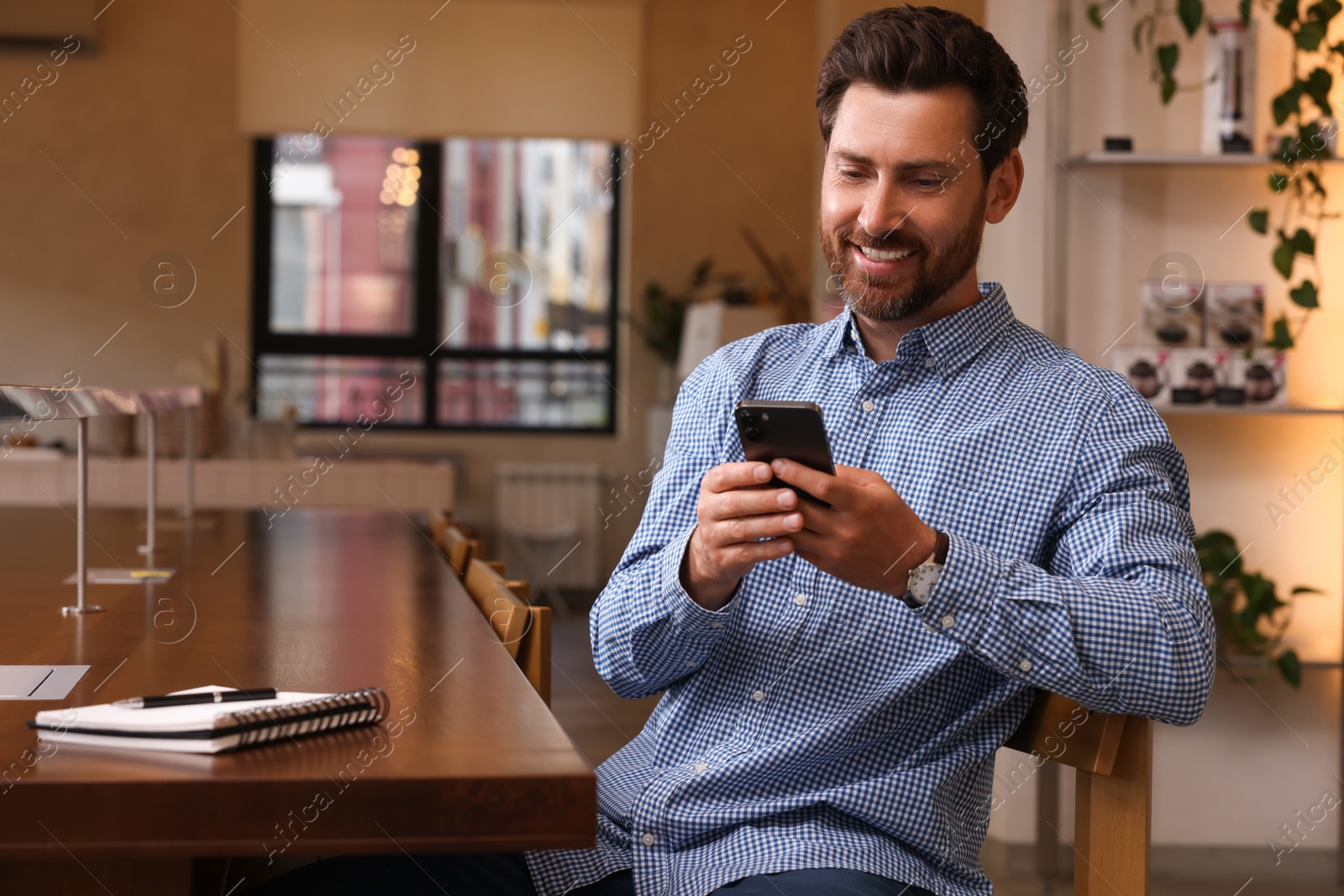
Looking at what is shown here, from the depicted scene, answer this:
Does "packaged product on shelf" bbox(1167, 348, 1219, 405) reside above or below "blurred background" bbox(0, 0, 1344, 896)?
below

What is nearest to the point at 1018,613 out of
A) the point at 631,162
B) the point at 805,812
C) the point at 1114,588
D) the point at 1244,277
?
the point at 1114,588

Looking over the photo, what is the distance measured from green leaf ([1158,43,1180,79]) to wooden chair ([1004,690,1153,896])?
1.99 meters

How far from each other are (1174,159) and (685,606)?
6.58ft

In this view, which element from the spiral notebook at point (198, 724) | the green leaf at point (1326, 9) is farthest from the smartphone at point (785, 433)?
the green leaf at point (1326, 9)

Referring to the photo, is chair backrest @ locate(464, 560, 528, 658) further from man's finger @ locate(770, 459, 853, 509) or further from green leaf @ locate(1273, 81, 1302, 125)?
green leaf @ locate(1273, 81, 1302, 125)

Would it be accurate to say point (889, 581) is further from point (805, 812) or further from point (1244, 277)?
point (1244, 277)

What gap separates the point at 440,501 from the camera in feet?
14.8

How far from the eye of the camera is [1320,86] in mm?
2639

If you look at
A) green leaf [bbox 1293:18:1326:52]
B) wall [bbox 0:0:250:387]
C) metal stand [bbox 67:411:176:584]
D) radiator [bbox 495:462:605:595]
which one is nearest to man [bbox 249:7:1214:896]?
metal stand [bbox 67:411:176:584]

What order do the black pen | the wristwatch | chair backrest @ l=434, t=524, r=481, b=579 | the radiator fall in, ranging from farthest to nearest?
the radiator
chair backrest @ l=434, t=524, r=481, b=579
the wristwatch
the black pen

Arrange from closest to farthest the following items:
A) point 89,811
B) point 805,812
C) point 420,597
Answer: point 89,811, point 805,812, point 420,597

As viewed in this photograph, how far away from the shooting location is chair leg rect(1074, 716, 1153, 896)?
3.53 ft

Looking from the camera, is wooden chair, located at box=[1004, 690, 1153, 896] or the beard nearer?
wooden chair, located at box=[1004, 690, 1153, 896]

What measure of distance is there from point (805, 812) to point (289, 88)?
6.18m
